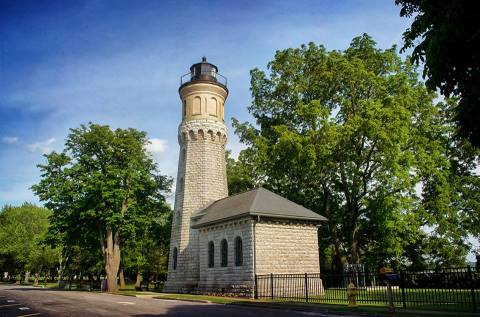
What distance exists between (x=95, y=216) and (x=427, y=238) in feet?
96.2

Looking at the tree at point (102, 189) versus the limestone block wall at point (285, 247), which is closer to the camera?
the limestone block wall at point (285, 247)

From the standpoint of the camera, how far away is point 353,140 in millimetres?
29844

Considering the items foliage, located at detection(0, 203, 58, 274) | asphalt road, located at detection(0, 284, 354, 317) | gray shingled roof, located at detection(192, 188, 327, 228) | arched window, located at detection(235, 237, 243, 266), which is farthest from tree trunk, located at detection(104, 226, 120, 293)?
foliage, located at detection(0, 203, 58, 274)

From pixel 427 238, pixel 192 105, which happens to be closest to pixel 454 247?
pixel 427 238

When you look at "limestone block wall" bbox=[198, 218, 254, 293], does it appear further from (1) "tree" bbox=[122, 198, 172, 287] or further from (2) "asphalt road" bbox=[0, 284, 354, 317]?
(1) "tree" bbox=[122, 198, 172, 287]

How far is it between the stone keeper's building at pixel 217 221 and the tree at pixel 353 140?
169 inches

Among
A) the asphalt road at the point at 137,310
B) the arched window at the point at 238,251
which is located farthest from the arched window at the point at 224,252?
the asphalt road at the point at 137,310

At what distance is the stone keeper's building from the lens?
77.8 ft

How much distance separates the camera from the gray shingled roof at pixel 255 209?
23.8 metres

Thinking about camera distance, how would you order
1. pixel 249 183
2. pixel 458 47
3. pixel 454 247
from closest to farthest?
pixel 458 47
pixel 454 247
pixel 249 183

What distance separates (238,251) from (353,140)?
12.3m

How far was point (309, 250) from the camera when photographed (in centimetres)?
2541

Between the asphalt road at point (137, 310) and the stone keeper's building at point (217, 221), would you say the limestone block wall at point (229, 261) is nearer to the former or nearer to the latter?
the stone keeper's building at point (217, 221)

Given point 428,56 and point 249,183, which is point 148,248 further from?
point 428,56
